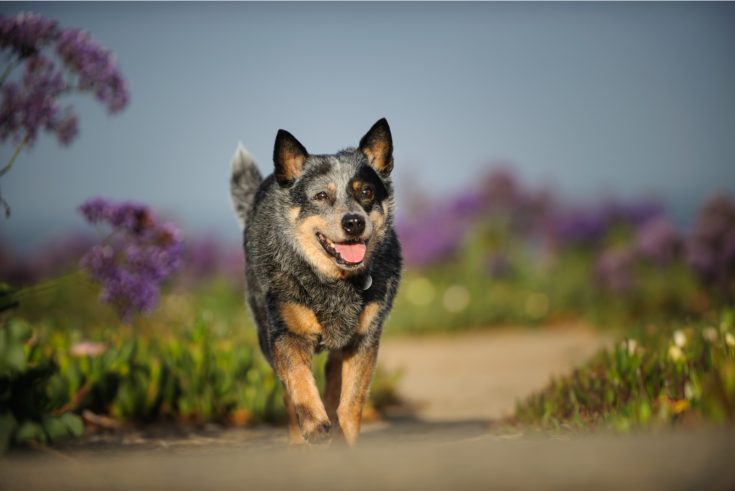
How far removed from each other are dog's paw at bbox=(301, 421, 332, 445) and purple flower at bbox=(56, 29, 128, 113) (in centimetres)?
243

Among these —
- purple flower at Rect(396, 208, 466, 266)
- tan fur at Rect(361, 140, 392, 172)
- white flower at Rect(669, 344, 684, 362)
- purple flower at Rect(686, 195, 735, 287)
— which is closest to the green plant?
tan fur at Rect(361, 140, 392, 172)

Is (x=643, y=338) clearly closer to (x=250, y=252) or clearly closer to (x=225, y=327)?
(x=250, y=252)

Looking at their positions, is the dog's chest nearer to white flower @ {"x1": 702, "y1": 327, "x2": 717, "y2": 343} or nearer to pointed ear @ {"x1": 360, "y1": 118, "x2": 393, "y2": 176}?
pointed ear @ {"x1": 360, "y1": 118, "x2": 393, "y2": 176}

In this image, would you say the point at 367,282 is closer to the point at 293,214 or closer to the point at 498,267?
the point at 293,214

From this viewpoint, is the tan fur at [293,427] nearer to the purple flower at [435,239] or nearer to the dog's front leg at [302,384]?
the dog's front leg at [302,384]

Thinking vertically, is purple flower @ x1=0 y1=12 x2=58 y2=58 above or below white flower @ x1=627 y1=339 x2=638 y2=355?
above

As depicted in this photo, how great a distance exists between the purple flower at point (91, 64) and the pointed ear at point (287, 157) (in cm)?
112

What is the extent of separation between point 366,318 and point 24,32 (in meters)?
2.64

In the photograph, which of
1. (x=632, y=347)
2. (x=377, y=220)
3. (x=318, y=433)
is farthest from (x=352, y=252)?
(x=632, y=347)

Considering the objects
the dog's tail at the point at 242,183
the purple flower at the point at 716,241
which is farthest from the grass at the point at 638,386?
the purple flower at the point at 716,241

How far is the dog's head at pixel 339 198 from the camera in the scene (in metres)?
4.11

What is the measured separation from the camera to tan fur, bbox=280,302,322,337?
4.15 m

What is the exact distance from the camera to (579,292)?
13.0 meters

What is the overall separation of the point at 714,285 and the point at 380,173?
7.61 m
